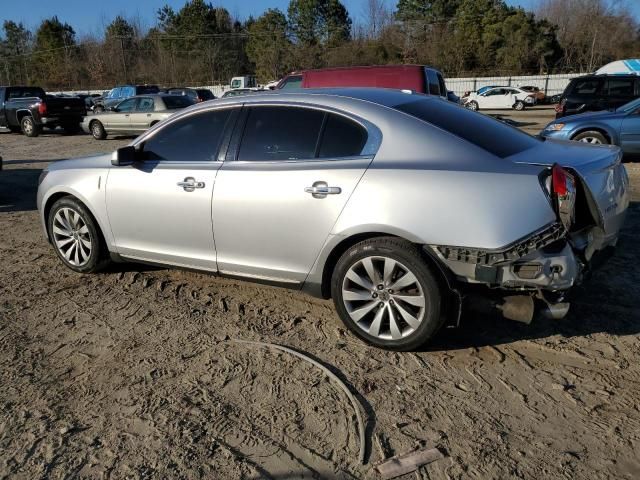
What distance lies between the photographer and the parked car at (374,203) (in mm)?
3078

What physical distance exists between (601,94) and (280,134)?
1453 centimetres

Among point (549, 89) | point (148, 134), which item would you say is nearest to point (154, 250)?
point (148, 134)

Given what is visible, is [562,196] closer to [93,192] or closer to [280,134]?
[280,134]

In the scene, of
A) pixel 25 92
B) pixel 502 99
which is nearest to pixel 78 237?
pixel 25 92

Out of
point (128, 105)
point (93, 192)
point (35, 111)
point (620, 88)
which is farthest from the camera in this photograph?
point (35, 111)

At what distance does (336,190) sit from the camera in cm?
347

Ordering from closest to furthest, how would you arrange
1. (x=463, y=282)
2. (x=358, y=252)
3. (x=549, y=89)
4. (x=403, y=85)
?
(x=463, y=282) < (x=358, y=252) < (x=403, y=85) < (x=549, y=89)

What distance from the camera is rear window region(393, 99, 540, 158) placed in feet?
11.3

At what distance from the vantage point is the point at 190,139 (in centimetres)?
429

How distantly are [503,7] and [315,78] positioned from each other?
49.2 m

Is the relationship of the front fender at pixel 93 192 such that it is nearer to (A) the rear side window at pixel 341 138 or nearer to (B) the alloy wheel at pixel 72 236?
(B) the alloy wheel at pixel 72 236

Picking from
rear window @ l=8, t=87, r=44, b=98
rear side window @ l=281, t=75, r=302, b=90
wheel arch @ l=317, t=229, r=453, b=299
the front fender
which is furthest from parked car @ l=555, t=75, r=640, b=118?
rear window @ l=8, t=87, r=44, b=98

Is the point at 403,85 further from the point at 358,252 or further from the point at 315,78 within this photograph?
the point at 358,252

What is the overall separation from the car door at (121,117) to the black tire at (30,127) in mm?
3383
